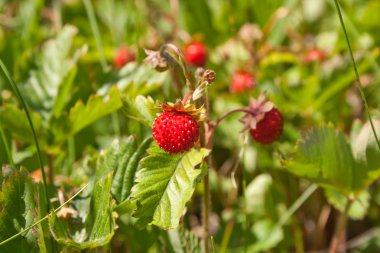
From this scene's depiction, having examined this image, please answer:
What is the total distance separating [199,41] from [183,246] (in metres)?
1.23

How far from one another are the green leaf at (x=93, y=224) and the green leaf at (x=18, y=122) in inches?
15.5

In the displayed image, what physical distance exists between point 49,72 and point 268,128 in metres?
0.95

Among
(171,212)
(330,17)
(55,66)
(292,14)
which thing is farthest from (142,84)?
(330,17)

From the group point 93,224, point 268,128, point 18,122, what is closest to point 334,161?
point 268,128

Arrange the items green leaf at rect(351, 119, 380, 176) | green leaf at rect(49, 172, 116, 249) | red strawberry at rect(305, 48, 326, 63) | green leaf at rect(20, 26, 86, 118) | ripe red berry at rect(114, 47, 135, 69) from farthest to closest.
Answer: red strawberry at rect(305, 48, 326, 63), ripe red berry at rect(114, 47, 135, 69), green leaf at rect(20, 26, 86, 118), green leaf at rect(351, 119, 380, 176), green leaf at rect(49, 172, 116, 249)

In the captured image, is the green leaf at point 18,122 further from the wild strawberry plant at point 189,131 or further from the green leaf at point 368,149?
the green leaf at point 368,149

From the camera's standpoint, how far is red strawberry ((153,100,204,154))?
1.34m

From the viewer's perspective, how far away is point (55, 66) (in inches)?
86.2

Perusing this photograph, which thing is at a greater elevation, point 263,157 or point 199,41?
point 199,41

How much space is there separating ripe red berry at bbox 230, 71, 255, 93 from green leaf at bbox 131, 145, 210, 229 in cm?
94

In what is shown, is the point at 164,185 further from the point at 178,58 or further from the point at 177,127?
the point at 178,58

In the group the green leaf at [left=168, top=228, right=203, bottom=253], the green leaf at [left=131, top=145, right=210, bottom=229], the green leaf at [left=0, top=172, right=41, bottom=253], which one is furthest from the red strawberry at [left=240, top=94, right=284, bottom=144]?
the green leaf at [left=0, top=172, right=41, bottom=253]

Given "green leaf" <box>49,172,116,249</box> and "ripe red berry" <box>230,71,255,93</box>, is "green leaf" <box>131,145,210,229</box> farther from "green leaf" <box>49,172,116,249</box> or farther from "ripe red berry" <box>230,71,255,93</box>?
"ripe red berry" <box>230,71,255,93</box>

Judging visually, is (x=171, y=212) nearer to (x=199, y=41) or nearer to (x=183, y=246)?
(x=183, y=246)
